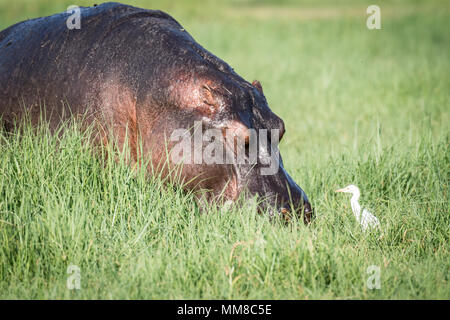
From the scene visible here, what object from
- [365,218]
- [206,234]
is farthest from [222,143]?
[365,218]

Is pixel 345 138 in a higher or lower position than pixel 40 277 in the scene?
higher

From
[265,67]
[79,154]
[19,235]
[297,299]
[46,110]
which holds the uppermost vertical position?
[265,67]

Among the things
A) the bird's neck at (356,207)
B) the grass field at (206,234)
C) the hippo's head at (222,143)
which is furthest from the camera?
the bird's neck at (356,207)

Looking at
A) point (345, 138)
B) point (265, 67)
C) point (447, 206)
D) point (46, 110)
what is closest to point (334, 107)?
point (345, 138)

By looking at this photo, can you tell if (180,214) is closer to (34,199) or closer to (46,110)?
(34,199)

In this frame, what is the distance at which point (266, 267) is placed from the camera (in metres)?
3.34

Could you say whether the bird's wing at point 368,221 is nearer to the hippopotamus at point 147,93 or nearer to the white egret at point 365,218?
the white egret at point 365,218

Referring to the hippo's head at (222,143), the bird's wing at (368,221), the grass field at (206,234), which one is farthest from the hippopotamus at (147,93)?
the bird's wing at (368,221)

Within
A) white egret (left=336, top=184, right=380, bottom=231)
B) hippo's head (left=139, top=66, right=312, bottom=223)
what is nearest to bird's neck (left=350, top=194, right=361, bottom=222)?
white egret (left=336, top=184, right=380, bottom=231)

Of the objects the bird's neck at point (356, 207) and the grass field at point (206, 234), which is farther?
the bird's neck at point (356, 207)

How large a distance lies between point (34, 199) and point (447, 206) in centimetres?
296

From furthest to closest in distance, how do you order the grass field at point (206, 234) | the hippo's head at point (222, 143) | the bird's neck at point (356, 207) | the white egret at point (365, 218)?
the bird's neck at point (356, 207) < the white egret at point (365, 218) < the hippo's head at point (222, 143) < the grass field at point (206, 234)

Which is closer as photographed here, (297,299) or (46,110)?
(297,299)

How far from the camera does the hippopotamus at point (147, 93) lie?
380cm
